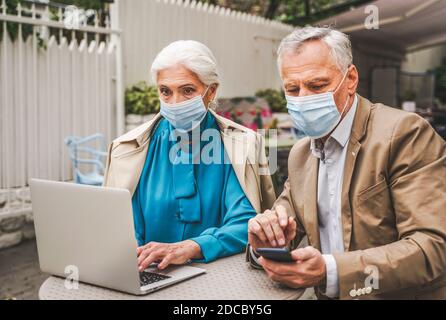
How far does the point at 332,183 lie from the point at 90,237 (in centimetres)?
86

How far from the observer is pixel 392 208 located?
1.62m

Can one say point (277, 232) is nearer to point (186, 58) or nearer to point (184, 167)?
point (184, 167)

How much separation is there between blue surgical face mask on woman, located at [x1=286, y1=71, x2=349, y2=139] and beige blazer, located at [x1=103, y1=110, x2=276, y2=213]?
15.4 inches

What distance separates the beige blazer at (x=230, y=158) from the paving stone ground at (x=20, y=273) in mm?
2161

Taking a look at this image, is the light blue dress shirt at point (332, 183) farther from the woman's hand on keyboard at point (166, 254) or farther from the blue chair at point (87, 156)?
the blue chair at point (87, 156)

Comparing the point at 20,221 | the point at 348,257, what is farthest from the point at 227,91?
the point at 348,257

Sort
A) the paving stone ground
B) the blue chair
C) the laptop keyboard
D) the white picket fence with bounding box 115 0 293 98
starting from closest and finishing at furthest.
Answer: the laptop keyboard
the paving stone ground
the blue chair
the white picket fence with bounding box 115 0 293 98

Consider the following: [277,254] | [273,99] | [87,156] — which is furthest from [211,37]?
[277,254]

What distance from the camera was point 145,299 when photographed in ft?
4.80

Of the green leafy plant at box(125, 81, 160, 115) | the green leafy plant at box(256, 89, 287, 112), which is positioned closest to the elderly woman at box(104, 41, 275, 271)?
the green leafy plant at box(125, 81, 160, 115)

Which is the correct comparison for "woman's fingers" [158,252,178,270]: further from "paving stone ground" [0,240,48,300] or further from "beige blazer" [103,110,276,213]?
"paving stone ground" [0,240,48,300]

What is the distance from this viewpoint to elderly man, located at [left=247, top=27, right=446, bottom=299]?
1.47 metres

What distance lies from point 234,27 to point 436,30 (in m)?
5.08

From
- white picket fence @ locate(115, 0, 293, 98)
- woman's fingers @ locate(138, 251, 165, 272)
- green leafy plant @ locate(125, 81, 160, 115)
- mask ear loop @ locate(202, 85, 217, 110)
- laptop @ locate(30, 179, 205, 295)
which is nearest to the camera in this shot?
laptop @ locate(30, 179, 205, 295)
